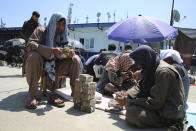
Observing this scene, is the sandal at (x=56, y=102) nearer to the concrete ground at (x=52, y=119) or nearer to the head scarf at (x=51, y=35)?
the concrete ground at (x=52, y=119)

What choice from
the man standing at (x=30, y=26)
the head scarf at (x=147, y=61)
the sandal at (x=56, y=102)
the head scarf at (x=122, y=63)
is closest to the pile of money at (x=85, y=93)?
the sandal at (x=56, y=102)

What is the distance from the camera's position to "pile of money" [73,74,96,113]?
284 centimetres

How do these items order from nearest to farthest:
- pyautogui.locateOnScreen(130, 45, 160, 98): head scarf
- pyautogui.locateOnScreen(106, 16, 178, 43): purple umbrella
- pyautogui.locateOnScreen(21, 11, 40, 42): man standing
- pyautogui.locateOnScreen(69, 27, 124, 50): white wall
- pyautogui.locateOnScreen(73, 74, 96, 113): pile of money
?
pyautogui.locateOnScreen(130, 45, 160, 98): head scarf → pyautogui.locateOnScreen(73, 74, 96, 113): pile of money → pyautogui.locateOnScreen(106, 16, 178, 43): purple umbrella → pyautogui.locateOnScreen(21, 11, 40, 42): man standing → pyautogui.locateOnScreen(69, 27, 124, 50): white wall

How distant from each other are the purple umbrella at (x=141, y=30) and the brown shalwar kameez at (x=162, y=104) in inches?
103

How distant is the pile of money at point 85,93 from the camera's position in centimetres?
284

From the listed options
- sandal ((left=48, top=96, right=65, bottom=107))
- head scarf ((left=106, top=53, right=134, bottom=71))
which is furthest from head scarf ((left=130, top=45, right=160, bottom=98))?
head scarf ((left=106, top=53, right=134, bottom=71))

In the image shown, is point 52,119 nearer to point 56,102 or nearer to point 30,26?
point 56,102

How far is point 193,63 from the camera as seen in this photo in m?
15.5

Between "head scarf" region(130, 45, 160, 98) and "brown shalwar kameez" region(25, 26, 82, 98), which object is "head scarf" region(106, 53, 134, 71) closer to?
"brown shalwar kameez" region(25, 26, 82, 98)

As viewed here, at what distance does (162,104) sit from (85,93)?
106 centimetres

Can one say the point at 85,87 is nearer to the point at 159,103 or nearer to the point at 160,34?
the point at 159,103

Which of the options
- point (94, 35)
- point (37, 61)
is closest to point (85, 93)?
point (37, 61)

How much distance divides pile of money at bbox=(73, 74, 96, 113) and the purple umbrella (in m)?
2.54

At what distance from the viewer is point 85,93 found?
2859mm
